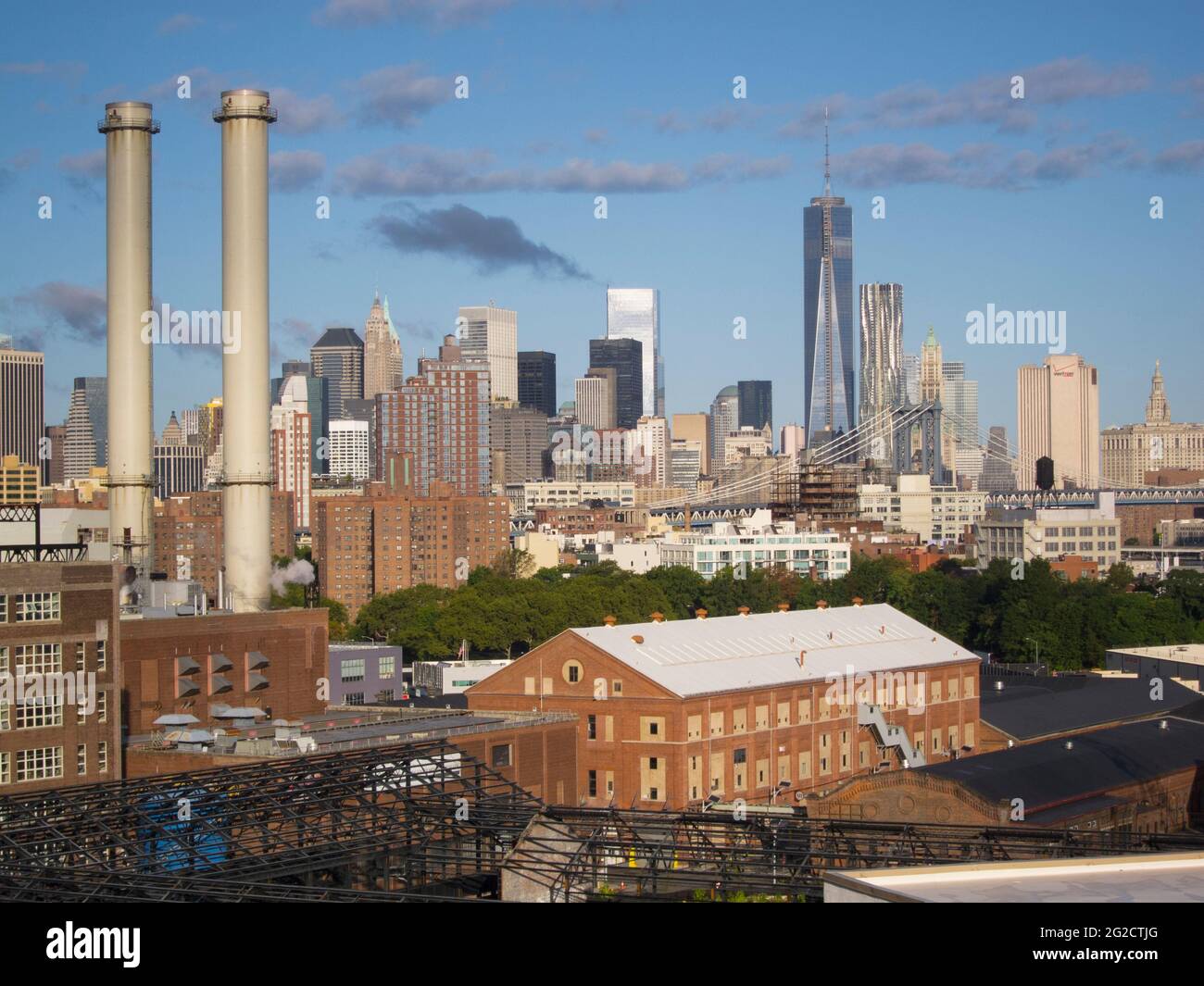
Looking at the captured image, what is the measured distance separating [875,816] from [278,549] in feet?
391

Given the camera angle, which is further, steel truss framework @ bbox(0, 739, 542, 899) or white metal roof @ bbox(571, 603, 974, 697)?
white metal roof @ bbox(571, 603, 974, 697)

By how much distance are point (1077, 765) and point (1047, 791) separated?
290 cm

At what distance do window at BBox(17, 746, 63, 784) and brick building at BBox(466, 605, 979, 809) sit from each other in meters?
15.1

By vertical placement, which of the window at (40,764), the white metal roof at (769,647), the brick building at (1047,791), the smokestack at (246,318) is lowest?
the brick building at (1047,791)

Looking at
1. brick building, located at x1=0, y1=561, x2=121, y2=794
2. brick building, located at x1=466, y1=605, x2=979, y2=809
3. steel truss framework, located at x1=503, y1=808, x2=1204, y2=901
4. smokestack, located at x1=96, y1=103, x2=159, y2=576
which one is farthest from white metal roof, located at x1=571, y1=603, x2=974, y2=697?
smokestack, located at x1=96, y1=103, x2=159, y2=576

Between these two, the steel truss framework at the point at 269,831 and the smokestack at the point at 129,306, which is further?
the smokestack at the point at 129,306

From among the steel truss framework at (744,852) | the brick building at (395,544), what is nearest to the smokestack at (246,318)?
the steel truss framework at (744,852)

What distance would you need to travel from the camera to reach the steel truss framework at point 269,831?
77.3 feet

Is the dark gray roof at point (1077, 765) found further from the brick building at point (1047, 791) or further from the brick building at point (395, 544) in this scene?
the brick building at point (395, 544)

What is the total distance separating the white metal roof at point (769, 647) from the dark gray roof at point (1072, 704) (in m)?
2.38

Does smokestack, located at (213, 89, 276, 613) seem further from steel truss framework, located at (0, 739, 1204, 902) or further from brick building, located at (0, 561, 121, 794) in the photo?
steel truss framework, located at (0, 739, 1204, 902)

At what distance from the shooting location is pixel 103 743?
1455 inches

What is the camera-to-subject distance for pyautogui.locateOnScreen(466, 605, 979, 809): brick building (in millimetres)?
46531
